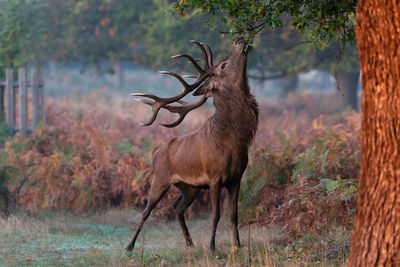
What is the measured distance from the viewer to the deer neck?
25.8ft

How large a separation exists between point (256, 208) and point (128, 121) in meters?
11.9

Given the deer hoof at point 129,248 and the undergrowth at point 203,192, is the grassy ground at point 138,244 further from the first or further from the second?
the undergrowth at point 203,192

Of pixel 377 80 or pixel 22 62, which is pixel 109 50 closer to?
pixel 22 62

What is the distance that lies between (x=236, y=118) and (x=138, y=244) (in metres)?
2.69

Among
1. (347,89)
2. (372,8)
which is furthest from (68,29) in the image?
(372,8)

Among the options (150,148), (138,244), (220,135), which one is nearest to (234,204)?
(220,135)

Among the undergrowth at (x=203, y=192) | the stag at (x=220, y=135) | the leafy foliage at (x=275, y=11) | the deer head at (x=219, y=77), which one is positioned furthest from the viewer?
the undergrowth at (x=203, y=192)

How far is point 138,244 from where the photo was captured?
9.27 meters

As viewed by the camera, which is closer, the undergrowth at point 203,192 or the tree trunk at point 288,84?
the undergrowth at point 203,192

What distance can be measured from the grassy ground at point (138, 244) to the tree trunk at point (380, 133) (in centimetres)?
165

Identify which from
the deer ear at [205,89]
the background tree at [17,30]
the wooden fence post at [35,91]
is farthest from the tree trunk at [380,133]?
the background tree at [17,30]

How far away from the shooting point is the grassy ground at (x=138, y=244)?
7.40m

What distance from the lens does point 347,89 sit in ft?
86.8

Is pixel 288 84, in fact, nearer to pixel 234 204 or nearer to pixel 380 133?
pixel 234 204
